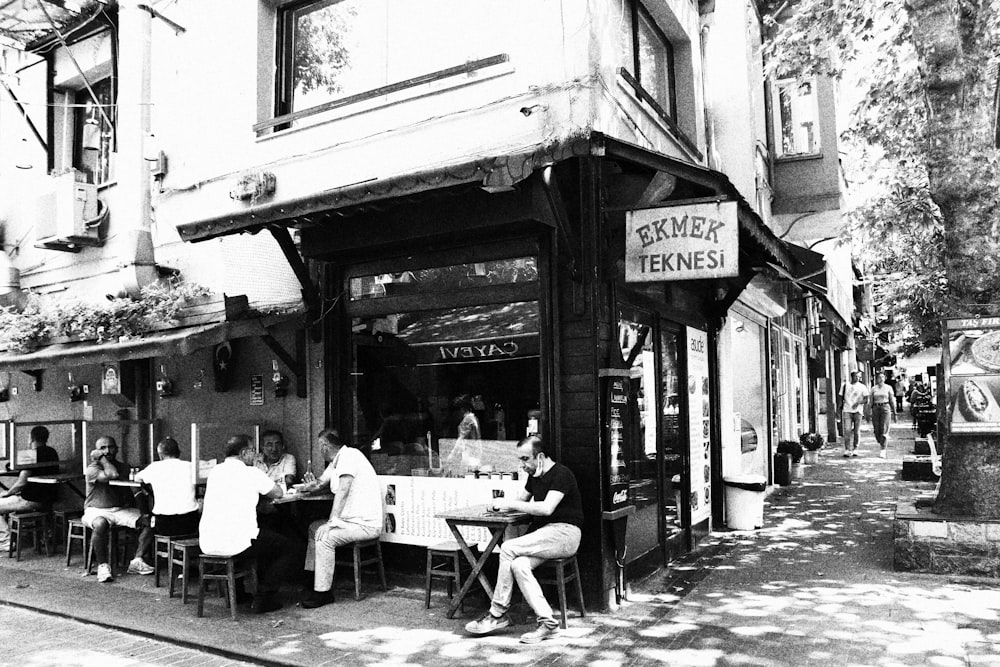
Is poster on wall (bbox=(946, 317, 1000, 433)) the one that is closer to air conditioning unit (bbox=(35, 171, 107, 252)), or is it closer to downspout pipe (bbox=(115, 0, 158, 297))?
downspout pipe (bbox=(115, 0, 158, 297))

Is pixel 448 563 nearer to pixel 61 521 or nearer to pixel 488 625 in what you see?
pixel 488 625

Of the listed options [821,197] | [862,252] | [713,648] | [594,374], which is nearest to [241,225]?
[594,374]

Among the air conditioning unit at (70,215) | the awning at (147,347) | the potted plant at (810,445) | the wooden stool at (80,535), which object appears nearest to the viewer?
the awning at (147,347)

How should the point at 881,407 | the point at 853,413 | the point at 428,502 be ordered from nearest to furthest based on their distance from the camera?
the point at 428,502
the point at 881,407
the point at 853,413

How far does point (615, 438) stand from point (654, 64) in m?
4.69

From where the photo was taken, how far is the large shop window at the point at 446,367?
23.8 ft

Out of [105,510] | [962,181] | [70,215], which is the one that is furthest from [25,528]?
[962,181]

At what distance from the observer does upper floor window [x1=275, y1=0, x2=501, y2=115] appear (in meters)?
7.64

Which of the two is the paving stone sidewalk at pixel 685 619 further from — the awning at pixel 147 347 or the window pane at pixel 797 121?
the window pane at pixel 797 121

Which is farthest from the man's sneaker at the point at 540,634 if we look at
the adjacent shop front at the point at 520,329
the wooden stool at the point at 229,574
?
the wooden stool at the point at 229,574

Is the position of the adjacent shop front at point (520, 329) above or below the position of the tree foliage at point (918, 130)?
below

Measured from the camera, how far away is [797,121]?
13867 mm

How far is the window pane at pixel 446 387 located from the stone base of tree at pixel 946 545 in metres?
3.69

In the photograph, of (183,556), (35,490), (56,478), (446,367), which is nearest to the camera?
(183,556)
